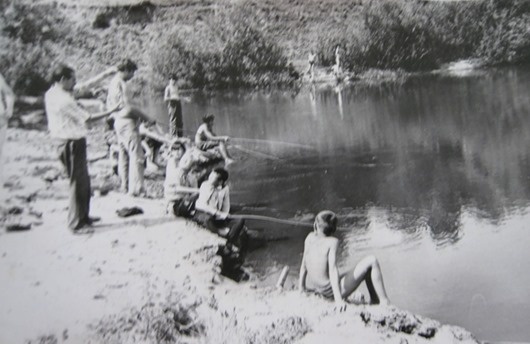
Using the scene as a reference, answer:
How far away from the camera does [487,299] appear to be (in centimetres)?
225

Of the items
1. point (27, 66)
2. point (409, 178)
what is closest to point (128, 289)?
point (27, 66)

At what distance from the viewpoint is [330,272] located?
2.35 meters

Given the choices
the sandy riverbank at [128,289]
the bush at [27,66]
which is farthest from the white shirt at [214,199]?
the bush at [27,66]

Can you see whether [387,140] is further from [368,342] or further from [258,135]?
[368,342]

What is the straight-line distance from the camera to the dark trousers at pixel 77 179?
255 cm

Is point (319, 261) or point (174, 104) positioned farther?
point (174, 104)

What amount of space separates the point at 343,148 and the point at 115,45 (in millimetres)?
1133

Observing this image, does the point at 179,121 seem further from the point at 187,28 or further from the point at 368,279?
the point at 368,279

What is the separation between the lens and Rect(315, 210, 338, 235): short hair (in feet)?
7.91

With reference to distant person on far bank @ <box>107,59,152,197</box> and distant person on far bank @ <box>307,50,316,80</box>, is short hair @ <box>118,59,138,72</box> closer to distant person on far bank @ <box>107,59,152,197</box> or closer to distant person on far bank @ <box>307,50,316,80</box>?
distant person on far bank @ <box>107,59,152,197</box>

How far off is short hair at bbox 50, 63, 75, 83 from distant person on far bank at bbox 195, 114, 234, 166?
61 cm

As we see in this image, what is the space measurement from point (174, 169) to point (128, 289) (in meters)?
0.57

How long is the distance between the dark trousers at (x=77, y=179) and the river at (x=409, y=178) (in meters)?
0.41

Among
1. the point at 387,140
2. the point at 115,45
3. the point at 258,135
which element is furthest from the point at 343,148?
the point at 115,45
